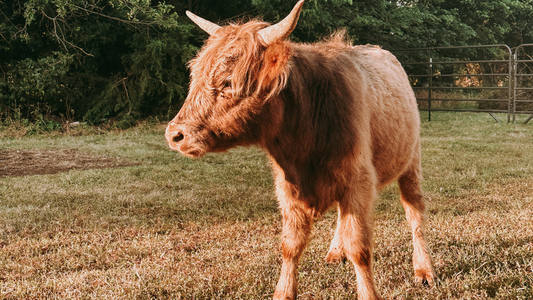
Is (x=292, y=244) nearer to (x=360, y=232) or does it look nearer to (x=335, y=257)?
(x=360, y=232)

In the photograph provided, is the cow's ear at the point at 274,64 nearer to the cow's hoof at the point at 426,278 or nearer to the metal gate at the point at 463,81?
the cow's hoof at the point at 426,278

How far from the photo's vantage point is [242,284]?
10.6 ft

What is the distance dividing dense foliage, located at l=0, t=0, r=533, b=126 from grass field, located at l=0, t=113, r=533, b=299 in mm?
5905

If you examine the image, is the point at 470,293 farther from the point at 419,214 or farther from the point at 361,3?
the point at 361,3

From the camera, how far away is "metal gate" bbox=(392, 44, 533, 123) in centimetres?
1484

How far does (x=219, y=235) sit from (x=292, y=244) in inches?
57.8

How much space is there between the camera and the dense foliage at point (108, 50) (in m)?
12.1

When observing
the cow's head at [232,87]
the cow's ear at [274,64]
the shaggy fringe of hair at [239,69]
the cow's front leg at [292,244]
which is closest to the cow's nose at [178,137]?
the cow's head at [232,87]

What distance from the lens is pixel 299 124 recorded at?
8.85 ft

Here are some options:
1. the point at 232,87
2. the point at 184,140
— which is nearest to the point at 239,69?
the point at 232,87

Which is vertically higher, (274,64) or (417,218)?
(274,64)

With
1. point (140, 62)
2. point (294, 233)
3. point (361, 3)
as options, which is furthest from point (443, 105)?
point (294, 233)

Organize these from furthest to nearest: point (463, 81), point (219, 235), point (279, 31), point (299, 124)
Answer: point (463, 81) → point (219, 235) → point (299, 124) → point (279, 31)

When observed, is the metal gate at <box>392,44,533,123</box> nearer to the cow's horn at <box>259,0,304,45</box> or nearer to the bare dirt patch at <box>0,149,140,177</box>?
the bare dirt patch at <box>0,149,140,177</box>
